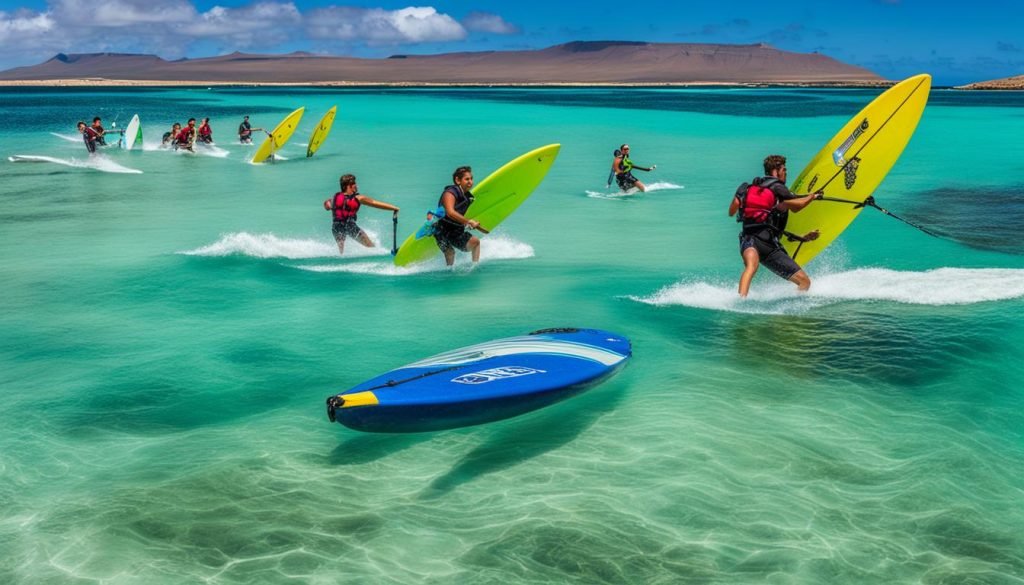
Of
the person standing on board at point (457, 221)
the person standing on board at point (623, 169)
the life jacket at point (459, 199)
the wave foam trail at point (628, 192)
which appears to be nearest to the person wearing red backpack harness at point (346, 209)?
the person standing on board at point (457, 221)

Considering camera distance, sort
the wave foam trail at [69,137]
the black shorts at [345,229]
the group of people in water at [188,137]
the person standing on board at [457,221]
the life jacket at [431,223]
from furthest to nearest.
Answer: the wave foam trail at [69,137], the group of people in water at [188,137], the black shorts at [345,229], the life jacket at [431,223], the person standing on board at [457,221]

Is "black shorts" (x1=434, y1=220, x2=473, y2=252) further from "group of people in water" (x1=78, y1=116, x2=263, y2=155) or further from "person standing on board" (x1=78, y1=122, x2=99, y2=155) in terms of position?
"person standing on board" (x1=78, y1=122, x2=99, y2=155)

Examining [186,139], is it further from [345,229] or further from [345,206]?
[345,206]

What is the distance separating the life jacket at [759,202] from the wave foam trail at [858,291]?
1.41 m

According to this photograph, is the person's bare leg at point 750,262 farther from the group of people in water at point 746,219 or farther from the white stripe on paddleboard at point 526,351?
the white stripe on paddleboard at point 526,351

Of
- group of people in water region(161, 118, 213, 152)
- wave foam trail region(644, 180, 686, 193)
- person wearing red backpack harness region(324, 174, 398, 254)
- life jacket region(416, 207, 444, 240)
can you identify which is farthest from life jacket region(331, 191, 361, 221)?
group of people in water region(161, 118, 213, 152)

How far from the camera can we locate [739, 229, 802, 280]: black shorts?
39.0 feet

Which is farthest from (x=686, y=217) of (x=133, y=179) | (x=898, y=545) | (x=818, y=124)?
(x=818, y=124)

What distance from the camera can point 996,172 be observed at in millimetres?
32688

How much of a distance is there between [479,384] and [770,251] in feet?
18.9

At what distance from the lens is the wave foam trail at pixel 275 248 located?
1723cm

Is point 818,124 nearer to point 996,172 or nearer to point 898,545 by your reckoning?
point 996,172

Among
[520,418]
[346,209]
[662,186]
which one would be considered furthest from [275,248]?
[662,186]

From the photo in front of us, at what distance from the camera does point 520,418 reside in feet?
29.3
